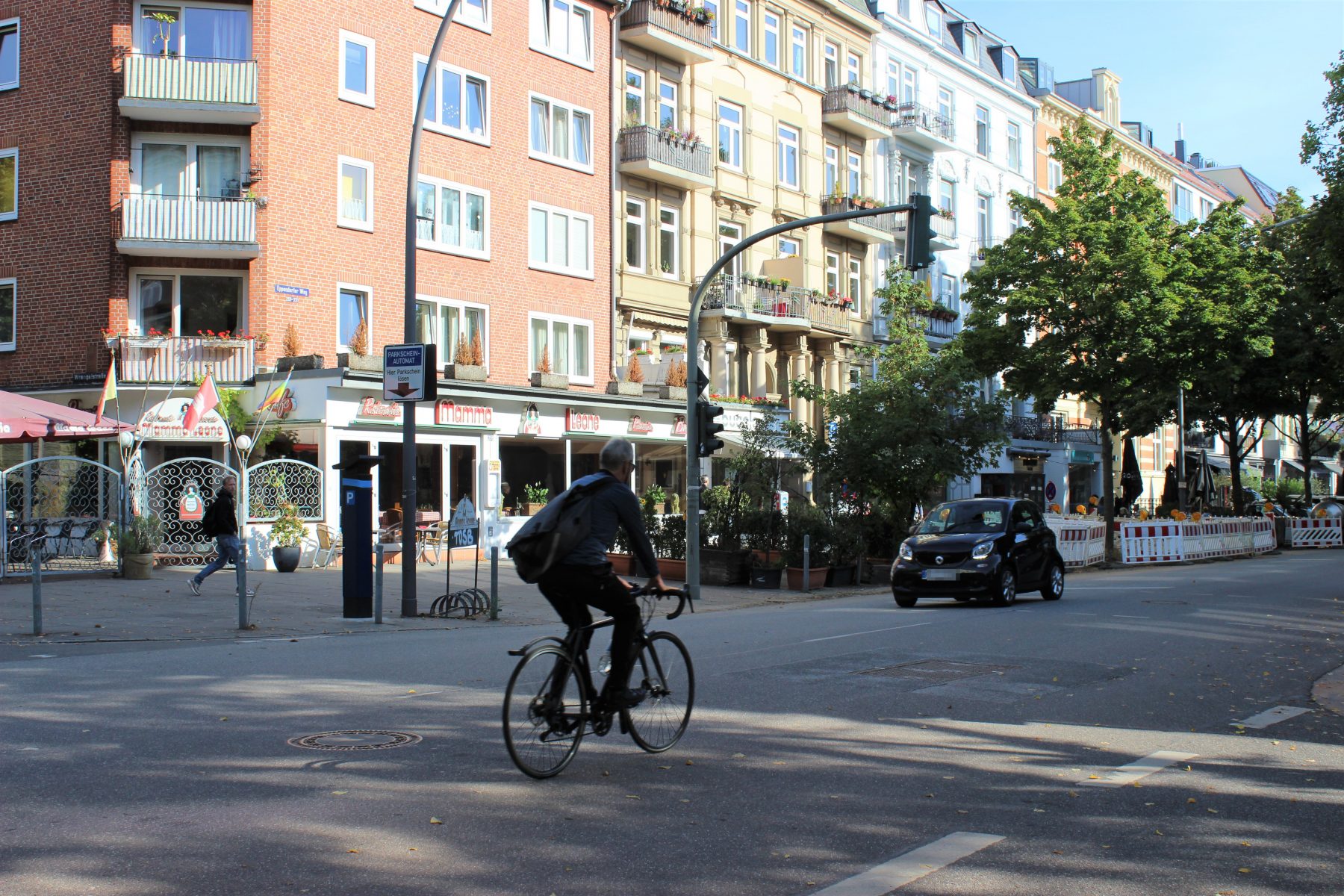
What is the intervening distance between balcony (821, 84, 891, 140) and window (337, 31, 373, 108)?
17.9 m

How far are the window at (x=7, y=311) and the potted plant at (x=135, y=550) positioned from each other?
9.52 metres

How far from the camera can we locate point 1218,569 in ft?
98.9

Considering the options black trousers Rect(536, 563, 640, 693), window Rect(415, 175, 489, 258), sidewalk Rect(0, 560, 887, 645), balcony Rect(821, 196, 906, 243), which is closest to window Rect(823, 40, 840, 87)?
balcony Rect(821, 196, 906, 243)

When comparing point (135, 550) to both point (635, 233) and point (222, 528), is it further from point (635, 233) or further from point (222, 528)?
point (635, 233)

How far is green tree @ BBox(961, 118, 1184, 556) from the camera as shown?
34594mm

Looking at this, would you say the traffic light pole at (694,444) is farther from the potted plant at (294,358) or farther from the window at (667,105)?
the window at (667,105)

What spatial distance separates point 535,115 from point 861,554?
14.9 metres

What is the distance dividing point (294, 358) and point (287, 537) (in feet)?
13.9

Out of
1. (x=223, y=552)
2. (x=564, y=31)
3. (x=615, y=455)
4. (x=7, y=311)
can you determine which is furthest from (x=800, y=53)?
(x=615, y=455)

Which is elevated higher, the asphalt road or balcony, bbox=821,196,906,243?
balcony, bbox=821,196,906,243

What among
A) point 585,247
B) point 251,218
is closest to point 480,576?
point 251,218

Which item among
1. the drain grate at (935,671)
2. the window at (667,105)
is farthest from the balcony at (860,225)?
the drain grate at (935,671)

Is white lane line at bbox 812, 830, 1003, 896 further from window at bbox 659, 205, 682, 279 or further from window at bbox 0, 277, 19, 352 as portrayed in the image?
window at bbox 659, 205, 682, 279

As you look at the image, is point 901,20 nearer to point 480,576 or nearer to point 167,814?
point 480,576
